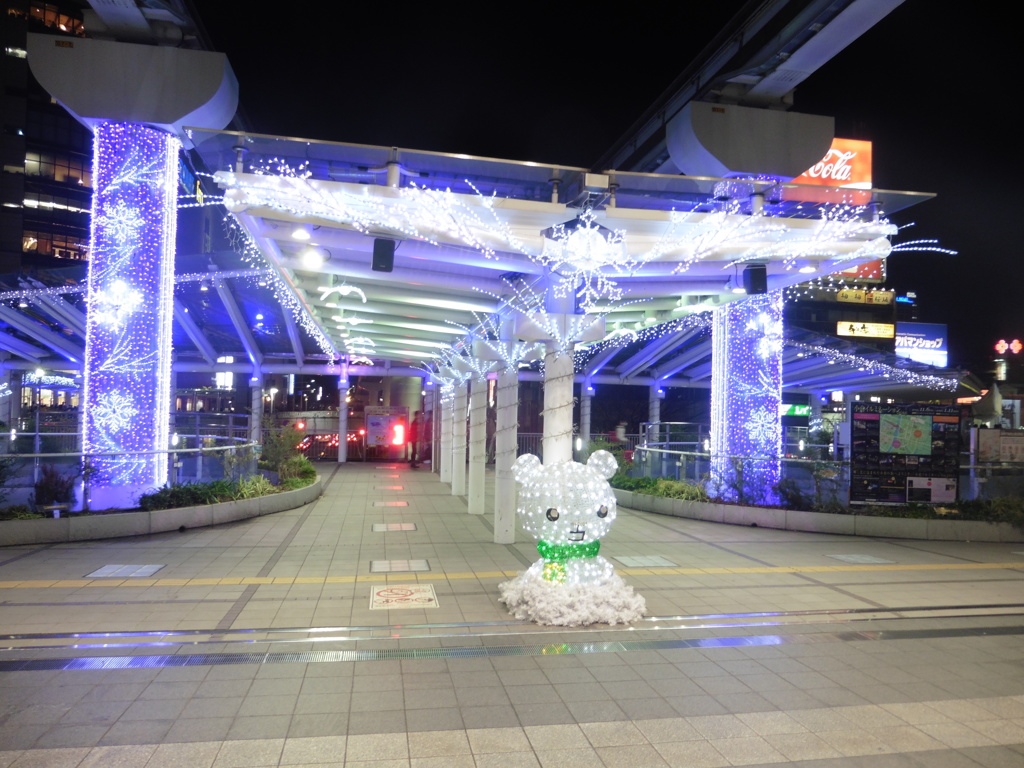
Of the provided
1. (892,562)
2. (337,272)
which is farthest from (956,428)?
(337,272)

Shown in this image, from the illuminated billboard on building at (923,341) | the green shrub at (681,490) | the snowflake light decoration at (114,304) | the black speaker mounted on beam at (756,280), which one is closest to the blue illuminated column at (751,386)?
the green shrub at (681,490)

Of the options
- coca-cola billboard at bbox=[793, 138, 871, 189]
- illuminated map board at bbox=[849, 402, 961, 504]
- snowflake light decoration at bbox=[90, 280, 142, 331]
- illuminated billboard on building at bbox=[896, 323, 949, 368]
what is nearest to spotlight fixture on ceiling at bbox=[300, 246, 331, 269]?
snowflake light decoration at bbox=[90, 280, 142, 331]

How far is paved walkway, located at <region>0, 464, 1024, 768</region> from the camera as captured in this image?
4059 mm

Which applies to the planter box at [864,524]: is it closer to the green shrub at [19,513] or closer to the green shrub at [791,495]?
the green shrub at [791,495]

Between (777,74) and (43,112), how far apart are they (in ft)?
189

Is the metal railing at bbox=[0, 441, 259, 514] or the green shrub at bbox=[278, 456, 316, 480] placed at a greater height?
the metal railing at bbox=[0, 441, 259, 514]

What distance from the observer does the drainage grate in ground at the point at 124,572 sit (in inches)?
313

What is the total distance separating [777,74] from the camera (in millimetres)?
10438

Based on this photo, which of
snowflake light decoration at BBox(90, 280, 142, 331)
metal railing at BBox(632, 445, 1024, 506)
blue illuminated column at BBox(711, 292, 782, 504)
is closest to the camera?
snowflake light decoration at BBox(90, 280, 142, 331)

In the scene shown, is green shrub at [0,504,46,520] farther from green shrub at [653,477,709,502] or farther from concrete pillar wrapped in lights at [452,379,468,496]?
green shrub at [653,477,709,502]

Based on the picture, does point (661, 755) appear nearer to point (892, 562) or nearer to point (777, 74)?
point (892, 562)

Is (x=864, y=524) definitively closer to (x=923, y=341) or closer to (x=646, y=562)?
(x=646, y=562)

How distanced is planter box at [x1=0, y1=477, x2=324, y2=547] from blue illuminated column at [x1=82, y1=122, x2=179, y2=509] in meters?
0.66

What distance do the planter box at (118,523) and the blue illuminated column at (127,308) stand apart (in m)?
0.66
